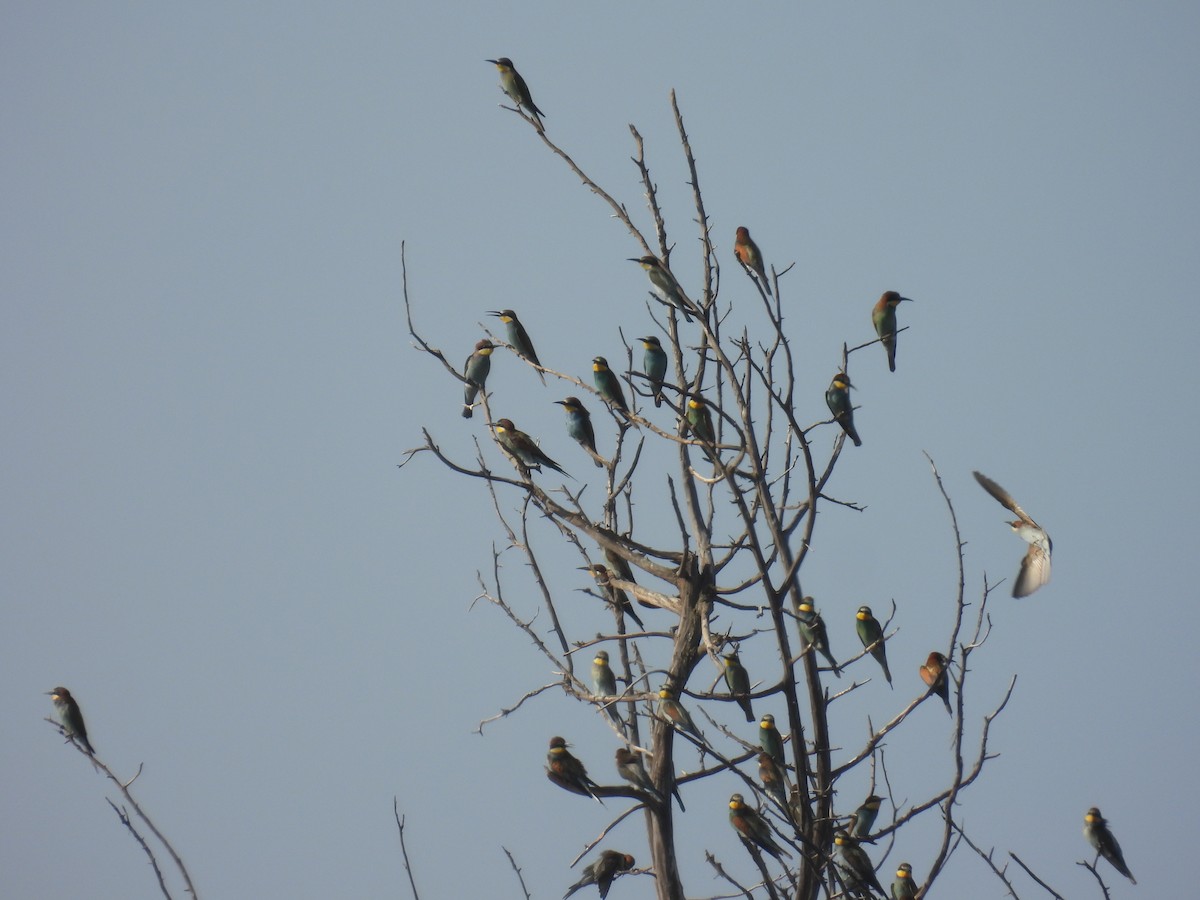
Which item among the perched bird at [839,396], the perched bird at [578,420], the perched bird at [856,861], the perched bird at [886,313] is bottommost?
the perched bird at [856,861]

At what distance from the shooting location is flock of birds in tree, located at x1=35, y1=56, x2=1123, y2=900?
203 inches

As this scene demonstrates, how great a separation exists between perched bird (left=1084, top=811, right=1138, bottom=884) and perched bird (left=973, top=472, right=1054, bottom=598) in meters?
2.99

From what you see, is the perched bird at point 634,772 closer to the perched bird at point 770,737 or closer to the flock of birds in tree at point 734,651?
the flock of birds in tree at point 734,651

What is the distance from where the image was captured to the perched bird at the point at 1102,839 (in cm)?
828

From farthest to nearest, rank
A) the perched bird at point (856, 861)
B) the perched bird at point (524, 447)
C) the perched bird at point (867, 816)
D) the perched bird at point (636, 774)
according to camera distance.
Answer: the perched bird at point (524, 447) < the perched bird at point (867, 816) < the perched bird at point (856, 861) < the perched bird at point (636, 774)

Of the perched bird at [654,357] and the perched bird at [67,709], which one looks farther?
the perched bird at [67,709]

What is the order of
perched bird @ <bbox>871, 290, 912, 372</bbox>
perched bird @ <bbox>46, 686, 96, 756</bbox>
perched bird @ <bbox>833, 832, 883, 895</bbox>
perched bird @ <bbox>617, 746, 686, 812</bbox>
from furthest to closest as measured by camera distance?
perched bird @ <bbox>46, 686, 96, 756</bbox> → perched bird @ <bbox>871, 290, 912, 372</bbox> → perched bird @ <bbox>833, 832, 883, 895</bbox> → perched bird @ <bbox>617, 746, 686, 812</bbox>

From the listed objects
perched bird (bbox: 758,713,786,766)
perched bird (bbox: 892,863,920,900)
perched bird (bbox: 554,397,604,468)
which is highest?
perched bird (bbox: 554,397,604,468)

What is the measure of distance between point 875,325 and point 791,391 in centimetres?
479

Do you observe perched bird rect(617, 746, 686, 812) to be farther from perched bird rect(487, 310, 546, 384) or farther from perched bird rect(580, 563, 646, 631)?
perched bird rect(487, 310, 546, 384)

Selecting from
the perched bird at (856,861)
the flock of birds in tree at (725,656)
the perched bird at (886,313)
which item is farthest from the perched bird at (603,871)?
the perched bird at (886,313)

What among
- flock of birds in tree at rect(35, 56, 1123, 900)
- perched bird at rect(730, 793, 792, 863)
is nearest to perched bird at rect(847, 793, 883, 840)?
flock of birds in tree at rect(35, 56, 1123, 900)

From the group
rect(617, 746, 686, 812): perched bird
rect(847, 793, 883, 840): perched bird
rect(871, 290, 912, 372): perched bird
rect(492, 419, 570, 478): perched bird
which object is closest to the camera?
rect(617, 746, 686, 812): perched bird

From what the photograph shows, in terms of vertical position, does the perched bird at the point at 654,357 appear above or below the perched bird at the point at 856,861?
above
